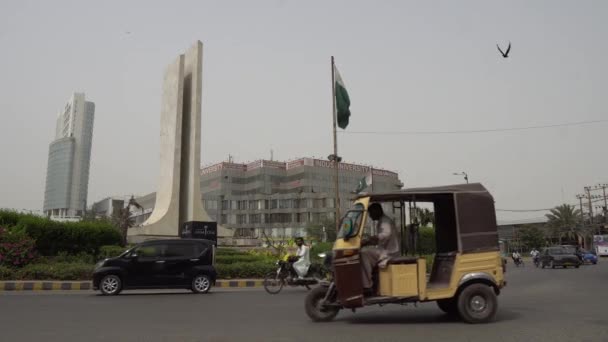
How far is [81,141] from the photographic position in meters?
159

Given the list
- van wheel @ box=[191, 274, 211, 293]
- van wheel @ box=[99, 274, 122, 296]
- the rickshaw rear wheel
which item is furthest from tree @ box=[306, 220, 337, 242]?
the rickshaw rear wheel

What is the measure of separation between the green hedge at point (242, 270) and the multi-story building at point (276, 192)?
72570mm

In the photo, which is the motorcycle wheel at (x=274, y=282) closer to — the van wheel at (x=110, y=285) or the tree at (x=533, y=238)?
the van wheel at (x=110, y=285)

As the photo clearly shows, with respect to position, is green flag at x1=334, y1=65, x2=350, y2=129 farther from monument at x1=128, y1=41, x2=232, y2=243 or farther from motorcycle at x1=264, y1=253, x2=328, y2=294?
monument at x1=128, y1=41, x2=232, y2=243

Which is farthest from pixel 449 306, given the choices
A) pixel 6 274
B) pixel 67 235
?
pixel 67 235

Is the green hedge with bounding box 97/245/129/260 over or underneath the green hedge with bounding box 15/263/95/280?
over

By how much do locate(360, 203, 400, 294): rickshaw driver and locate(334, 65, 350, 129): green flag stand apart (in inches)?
621

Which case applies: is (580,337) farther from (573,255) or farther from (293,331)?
(573,255)

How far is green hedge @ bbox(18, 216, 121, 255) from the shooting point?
21609 mm

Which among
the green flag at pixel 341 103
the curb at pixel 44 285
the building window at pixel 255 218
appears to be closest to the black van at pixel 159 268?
the curb at pixel 44 285

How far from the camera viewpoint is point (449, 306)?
27.9 feet

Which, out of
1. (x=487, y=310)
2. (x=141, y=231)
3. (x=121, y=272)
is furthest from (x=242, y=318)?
(x=141, y=231)

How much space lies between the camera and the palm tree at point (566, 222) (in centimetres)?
7894

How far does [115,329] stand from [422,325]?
4.55 metres
